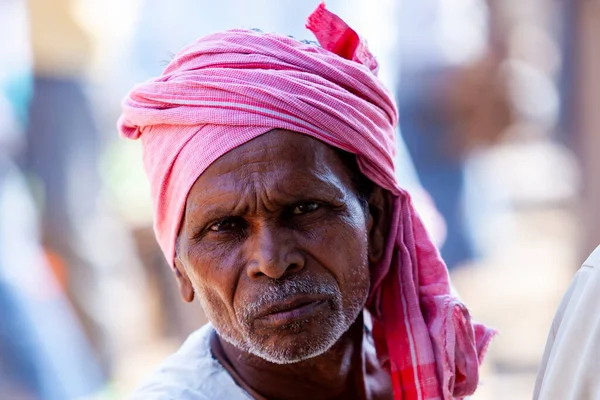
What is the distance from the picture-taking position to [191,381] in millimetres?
2322

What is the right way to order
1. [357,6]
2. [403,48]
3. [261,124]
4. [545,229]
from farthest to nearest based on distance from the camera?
[545,229]
[403,48]
[357,6]
[261,124]

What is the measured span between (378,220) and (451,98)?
12.2 ft

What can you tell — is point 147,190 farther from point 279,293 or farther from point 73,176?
point 279,293

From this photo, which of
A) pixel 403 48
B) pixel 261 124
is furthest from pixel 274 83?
pixel 403 48

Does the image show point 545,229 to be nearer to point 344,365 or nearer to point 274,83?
point 344,365

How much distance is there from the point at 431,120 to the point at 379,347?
3697 mm

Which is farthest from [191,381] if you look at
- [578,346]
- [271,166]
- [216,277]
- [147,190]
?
[147,190]

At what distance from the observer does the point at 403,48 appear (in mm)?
5836

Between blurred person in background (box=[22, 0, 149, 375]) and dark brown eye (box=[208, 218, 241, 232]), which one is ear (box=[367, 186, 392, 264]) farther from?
blurred person in background (box=[22, 0, 149, 375])

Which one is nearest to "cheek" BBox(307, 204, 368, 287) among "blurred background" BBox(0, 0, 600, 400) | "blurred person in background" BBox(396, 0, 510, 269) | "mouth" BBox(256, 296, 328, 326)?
"mouth" BBox(256, 296, 328, 326)

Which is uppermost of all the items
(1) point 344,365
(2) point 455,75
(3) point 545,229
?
(2) point 455,75

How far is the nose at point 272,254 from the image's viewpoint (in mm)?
2115

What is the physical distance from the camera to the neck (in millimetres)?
2434

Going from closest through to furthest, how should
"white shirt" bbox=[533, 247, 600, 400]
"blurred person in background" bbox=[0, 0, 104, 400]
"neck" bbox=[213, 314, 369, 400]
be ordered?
"white shirt" bbox=[533, 247, 600, 400] < "neck" bbox=[213, 314, 369, 400] < "blurred person in background" bbox=[0, 0, 104, 400]
